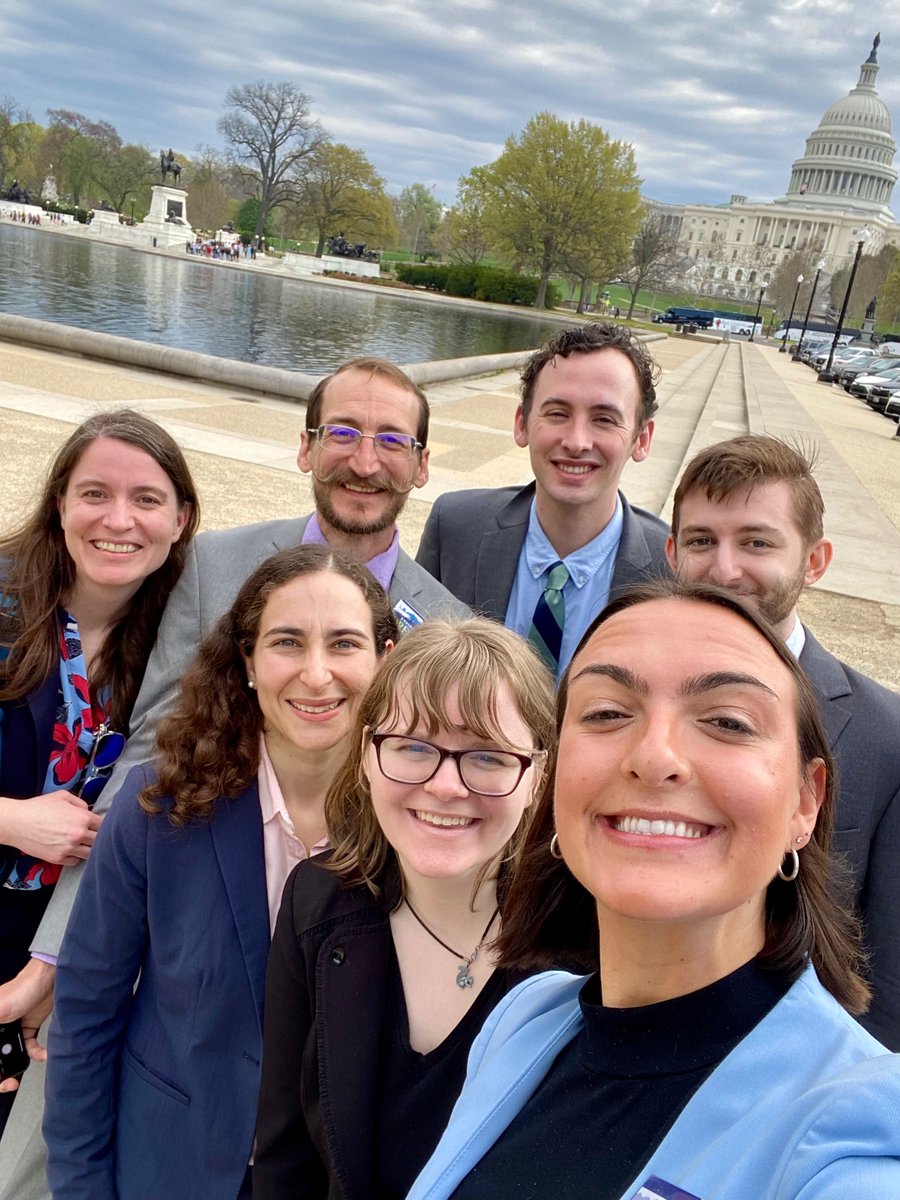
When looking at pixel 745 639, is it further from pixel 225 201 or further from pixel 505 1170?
pixel 225 201

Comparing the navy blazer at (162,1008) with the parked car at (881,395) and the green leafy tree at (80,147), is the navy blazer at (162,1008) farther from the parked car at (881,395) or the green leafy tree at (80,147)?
the green leafy tree at (80,147)

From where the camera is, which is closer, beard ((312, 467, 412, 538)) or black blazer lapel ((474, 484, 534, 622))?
beard ((312, 467, 412, 538))

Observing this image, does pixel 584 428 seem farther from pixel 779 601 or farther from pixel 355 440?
pixel 779 601

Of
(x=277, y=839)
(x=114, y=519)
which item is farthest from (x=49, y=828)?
(x=114, y=519)

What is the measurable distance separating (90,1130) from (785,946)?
6.39 ft

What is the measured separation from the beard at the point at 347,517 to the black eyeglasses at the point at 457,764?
64.4 inches

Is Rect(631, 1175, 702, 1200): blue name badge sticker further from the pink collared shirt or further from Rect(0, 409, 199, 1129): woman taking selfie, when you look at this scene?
Rect(0, 409, 199, 1129): woman taking selfie

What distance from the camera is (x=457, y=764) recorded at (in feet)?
6.19

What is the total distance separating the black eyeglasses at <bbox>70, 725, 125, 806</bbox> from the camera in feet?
9.45

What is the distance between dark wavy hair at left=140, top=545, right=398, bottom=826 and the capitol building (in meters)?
143

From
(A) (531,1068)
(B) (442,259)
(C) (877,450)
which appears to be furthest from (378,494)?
(B) (442,259)

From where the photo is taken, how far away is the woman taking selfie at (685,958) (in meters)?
1.04

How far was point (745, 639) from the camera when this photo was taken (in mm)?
1347

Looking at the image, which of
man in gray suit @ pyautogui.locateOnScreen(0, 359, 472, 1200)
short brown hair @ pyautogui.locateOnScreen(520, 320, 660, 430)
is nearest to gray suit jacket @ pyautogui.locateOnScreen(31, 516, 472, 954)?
man in gray suit @ pyautogui.locateOnScreen(0, 359, 472, 1200)
